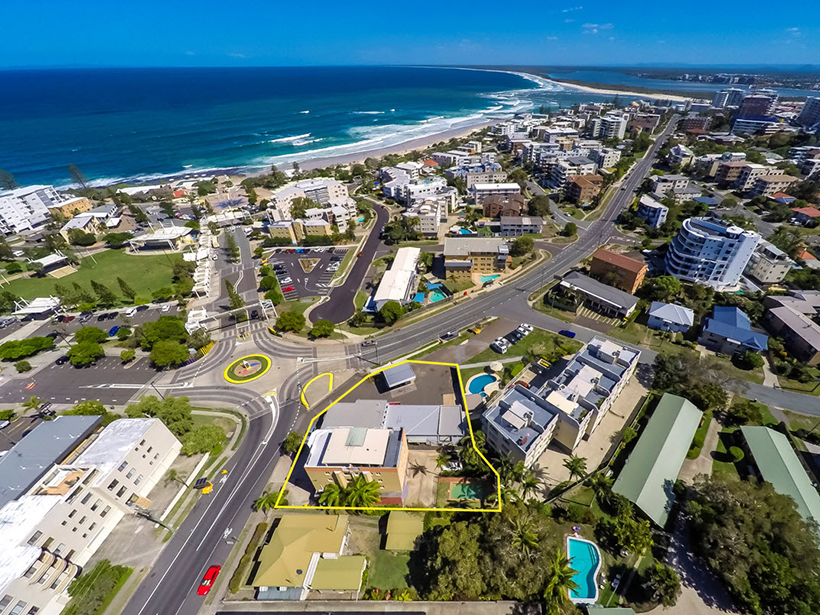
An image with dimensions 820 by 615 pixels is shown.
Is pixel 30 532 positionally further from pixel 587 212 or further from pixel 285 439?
pixel 587 212

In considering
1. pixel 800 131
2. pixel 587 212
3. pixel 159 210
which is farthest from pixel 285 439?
pixel 800 131

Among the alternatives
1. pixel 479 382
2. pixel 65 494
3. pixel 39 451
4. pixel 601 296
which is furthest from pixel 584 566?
pixel 39 451

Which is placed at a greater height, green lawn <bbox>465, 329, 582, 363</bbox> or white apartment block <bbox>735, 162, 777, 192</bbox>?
white apartment block <bbox>735, 162, 777, 192</bbox>

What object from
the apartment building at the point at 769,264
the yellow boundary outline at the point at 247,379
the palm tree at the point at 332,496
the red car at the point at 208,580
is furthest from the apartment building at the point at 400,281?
the apartment building at the point at 769,264

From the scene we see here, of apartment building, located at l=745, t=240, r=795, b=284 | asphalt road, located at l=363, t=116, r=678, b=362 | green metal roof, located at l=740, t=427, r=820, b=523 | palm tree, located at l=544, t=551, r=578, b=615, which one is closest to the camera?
palm tree, located at l=544, t=551, r=578, b=615

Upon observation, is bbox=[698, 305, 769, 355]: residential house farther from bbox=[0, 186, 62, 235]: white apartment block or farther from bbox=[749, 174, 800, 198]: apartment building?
bbox=[0, 186, 62, 235]: white apartment block

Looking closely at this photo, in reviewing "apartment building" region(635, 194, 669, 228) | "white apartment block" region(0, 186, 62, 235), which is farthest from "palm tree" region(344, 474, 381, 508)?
"white apartment block" region(0, 186, 62, 235)
